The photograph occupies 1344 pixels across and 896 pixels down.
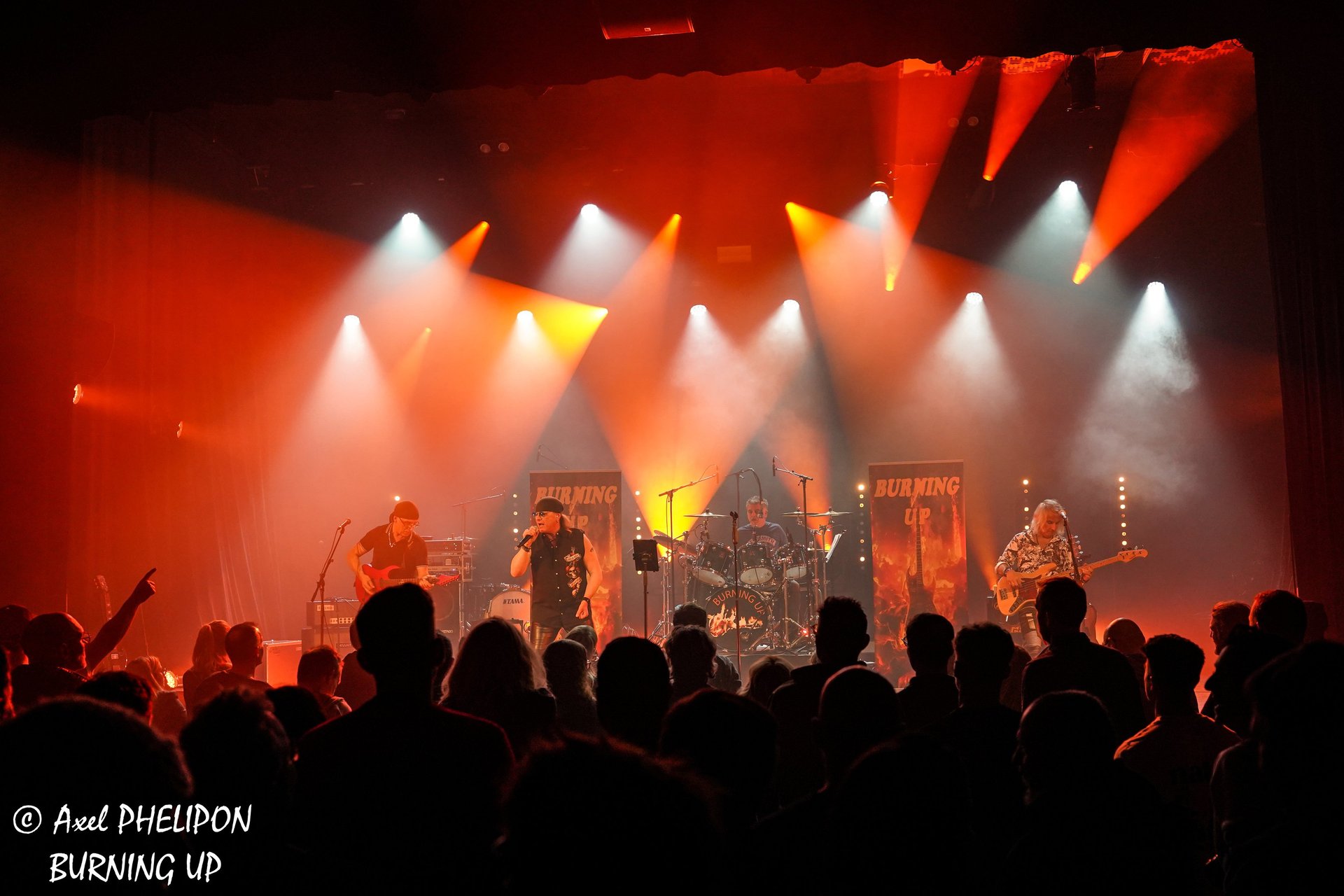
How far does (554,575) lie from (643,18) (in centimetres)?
581

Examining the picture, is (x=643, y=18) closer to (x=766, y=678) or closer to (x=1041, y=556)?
(x=766, y=678)

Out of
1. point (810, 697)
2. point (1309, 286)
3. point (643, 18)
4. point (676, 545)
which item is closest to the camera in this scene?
point (810, 697)

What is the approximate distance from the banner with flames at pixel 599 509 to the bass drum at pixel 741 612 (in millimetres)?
1110

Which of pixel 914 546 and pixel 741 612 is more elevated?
pixel 914 546

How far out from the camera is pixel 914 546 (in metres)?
11.2

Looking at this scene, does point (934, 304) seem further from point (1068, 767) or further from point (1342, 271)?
point (1068, 767)

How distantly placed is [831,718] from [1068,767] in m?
0.48

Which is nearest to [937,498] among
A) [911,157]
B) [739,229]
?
[911,157]

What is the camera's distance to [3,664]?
2.70 metres

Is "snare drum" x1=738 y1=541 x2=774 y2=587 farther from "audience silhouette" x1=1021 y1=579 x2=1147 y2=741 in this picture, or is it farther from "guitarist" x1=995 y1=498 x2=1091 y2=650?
"audience silhouette" x1=1021 y1=579 x2=1147 y2=741

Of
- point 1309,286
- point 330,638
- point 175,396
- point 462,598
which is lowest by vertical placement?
point 330,638

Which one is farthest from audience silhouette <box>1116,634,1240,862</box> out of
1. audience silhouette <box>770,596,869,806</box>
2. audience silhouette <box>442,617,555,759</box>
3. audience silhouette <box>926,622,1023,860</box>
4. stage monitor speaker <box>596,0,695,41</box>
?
stage monitor speaker <box>596,0,695,41</box>

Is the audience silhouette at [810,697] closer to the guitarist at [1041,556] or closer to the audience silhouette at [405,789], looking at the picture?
the audience silhouette at [405,789]

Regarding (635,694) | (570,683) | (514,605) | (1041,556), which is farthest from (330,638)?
(635,694)
